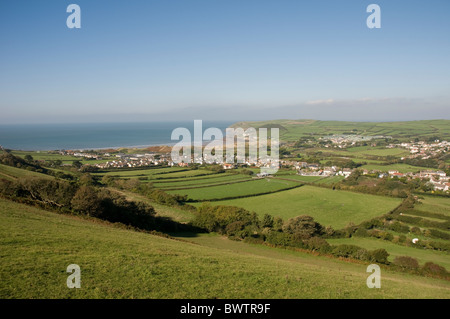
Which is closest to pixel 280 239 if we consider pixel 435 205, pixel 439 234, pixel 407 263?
pixel 407 263

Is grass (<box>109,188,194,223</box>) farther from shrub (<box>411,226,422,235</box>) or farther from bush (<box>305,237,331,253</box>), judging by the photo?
shrub (<box>411,226,422,235</box>)

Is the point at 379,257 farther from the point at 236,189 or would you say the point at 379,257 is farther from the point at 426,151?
the point at 426,151

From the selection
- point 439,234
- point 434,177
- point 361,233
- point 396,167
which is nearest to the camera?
point 439,234

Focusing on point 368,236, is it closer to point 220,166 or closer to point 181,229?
→ point 181,229

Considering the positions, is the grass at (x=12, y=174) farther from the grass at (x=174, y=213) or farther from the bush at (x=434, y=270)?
the bush at (x=434, y=270)

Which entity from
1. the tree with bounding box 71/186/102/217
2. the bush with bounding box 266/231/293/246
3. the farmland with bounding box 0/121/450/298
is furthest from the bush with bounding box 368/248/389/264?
the tree with bounding box 71/186/102/217

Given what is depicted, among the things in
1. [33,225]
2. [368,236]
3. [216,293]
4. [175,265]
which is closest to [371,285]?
[216,293]
